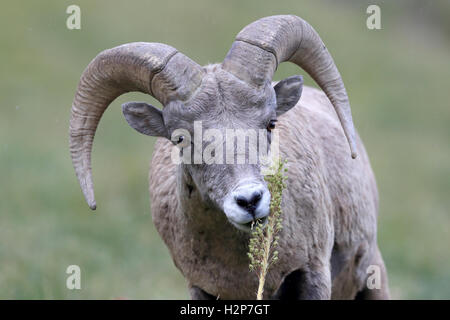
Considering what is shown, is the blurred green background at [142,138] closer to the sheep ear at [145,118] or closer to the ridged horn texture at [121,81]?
the ridged horn texture at [121,81]

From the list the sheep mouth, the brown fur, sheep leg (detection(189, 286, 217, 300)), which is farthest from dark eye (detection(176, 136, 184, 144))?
sheep leg (detection(189, 286, 217, 300))

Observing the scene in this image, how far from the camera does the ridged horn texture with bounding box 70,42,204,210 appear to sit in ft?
21.3

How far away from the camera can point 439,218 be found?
22297 millimetres

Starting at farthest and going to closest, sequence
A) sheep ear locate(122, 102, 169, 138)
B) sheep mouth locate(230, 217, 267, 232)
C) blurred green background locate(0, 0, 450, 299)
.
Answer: blurred green background locate(0, 0, 450, 299), sheep ear locate(122, 102, 169, 138), sheep mouth locate(230, 217, 267, 232)

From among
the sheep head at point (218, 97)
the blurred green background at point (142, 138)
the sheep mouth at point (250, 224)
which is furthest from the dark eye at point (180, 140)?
the blurred green background at point (142, 138)

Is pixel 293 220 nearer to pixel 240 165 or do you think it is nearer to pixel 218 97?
pixel 240 165

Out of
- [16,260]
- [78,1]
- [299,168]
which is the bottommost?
[16,260]

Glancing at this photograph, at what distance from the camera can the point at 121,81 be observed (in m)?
6.97

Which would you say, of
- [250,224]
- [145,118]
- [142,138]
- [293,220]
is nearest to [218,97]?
[145,118]

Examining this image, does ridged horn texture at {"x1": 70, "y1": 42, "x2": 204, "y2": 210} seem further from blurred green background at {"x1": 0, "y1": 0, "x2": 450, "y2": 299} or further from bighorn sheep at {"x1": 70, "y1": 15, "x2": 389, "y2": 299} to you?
blurred green background at {"x1": 0, "y1": 0, "x2": 450, "y2": 299}

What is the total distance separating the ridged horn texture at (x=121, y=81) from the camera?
6.49 metres

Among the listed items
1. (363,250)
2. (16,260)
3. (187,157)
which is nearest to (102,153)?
(16,260)

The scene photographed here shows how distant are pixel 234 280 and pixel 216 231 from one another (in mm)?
536

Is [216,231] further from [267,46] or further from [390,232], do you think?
[390,232]
